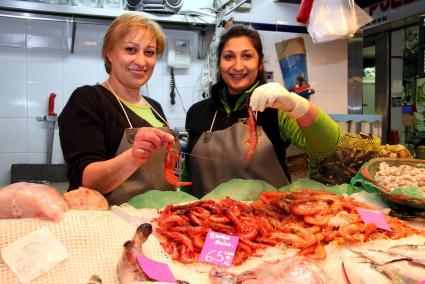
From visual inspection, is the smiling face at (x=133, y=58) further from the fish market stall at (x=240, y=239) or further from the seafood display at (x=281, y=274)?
the seafood display at (x=281, y=274)

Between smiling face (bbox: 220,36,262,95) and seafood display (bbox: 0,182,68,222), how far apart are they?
59.6 inches

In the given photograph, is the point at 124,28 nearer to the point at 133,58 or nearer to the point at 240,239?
the point at 133,58

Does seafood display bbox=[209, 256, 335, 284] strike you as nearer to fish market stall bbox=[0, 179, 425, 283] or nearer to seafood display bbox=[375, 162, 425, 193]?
fish market stall bbox=[0, 179, 425, 283]

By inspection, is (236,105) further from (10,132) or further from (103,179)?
(10,132)

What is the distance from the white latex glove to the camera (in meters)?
1.89

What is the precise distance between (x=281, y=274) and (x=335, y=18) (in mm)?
2634

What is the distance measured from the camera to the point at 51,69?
412 cm

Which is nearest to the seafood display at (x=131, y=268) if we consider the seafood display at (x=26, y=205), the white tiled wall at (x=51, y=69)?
the seafood display at (x=26, y=205)

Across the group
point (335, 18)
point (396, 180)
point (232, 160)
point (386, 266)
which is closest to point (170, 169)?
point (232, 160)

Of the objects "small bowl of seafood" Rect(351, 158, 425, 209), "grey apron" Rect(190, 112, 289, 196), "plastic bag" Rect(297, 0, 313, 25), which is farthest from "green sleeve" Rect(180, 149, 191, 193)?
"plastic bag" Rect(297, 0, 313, 25)

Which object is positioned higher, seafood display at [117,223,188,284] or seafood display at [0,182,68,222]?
seafood display at [0,182,68,222]

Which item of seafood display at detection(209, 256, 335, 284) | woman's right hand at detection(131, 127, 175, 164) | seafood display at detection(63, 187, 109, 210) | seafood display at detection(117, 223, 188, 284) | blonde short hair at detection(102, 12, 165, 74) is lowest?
seafood display at detection(209, 256, 335, 284)

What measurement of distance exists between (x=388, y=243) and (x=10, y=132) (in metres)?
3.71

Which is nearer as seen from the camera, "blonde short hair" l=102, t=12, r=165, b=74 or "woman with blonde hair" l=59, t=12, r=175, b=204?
"woman with blonde hair" l=59, t=12, r=175, b=204
